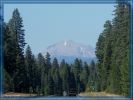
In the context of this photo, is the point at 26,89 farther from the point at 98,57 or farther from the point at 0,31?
the point at 0,31

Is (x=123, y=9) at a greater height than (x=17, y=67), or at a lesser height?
greater

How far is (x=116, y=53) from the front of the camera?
9175 cm

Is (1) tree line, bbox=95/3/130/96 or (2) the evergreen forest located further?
(2) the evergreen forest

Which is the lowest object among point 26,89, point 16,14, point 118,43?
point 26,89

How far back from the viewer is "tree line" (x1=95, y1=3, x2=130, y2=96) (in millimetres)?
71325

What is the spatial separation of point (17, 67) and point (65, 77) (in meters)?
94.0

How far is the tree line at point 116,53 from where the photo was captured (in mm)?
71325

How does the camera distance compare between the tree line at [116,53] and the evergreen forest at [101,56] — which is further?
the evergreen forest at [101,56]

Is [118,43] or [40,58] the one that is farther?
[40,58]

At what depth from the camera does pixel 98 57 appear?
120 m

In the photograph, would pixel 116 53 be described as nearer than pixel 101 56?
Yes

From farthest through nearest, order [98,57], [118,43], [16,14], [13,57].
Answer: [98,57] → [16,14] → [13,57] → [118,43]

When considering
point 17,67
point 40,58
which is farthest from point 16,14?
point 40,58

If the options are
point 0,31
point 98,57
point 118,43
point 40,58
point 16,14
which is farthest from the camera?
point 40,58
